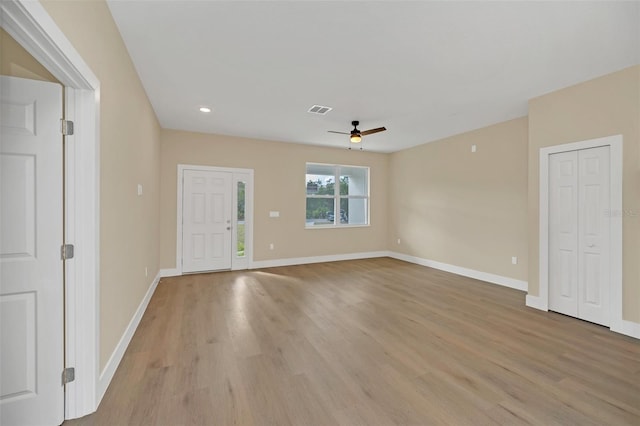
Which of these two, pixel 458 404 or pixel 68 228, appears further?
pixel 458 404

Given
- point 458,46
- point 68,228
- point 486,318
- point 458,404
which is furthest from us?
point 486,318

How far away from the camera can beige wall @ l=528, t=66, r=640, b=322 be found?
9.36 ft

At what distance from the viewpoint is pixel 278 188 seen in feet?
20.0

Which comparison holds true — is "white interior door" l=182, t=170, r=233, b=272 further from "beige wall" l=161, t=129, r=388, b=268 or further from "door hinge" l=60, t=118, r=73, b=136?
"door hinge" l=60, t=118, r=73, b=136

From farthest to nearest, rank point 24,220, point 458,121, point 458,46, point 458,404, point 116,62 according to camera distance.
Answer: point 458,121 < point 458,46 < point 116,62 < point 458,404 < point 24,220

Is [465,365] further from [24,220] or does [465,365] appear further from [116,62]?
[116,62]

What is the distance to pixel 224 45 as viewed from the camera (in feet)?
8.27

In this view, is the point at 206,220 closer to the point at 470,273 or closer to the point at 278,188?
the point at 278,188

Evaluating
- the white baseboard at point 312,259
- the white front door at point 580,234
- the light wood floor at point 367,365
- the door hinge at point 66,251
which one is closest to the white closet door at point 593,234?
the white front door at point 580,234

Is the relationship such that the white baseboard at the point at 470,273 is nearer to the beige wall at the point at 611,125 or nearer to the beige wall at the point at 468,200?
the beige wall at the point at 468,200

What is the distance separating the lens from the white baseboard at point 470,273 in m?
4.54

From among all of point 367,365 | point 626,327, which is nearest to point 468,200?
point 626,327

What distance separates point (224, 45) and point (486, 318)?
403cm

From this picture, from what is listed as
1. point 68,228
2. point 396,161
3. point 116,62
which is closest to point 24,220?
point 68,228
